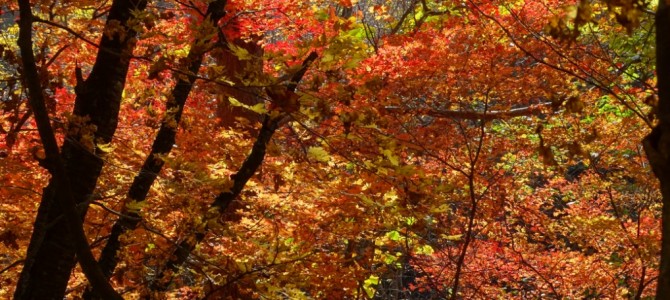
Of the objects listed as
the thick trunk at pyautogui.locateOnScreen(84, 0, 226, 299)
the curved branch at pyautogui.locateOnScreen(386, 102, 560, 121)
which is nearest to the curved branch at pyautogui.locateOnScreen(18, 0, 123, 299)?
the thick trunk at pyautogui.locateOnScreen(84, 0, 226, 299)

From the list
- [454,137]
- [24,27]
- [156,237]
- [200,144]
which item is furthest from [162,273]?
[454,137]

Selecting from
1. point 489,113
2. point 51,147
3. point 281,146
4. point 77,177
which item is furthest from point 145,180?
point 489,113

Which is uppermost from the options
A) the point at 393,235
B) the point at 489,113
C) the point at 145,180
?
the point at 489,113

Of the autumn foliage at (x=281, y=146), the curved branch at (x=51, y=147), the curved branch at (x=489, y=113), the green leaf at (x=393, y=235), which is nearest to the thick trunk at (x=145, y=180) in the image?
the autumn foliage at (x=281, y=146)

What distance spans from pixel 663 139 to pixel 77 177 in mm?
3470

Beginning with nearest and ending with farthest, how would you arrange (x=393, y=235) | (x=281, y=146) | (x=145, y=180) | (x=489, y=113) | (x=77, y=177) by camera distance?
(x=77, y=177)
(x=145, y=180)
(x=393, y=235)
(x=281, y=146)
(x=489, y=113)

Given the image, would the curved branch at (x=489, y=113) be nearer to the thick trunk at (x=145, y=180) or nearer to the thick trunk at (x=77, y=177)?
the thick trunk at (x=145, y=180)

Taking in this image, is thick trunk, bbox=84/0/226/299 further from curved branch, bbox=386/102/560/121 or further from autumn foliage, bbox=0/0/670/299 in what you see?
curved branch, bbox=386/102/560/121

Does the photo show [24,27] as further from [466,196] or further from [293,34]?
[466,196]

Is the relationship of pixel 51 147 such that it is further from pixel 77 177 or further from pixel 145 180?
pixel 145 180

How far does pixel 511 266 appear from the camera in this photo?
1228 cm

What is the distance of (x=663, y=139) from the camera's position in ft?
4.54

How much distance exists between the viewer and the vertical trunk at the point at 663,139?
1.37m

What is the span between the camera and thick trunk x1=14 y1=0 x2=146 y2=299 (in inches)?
152
